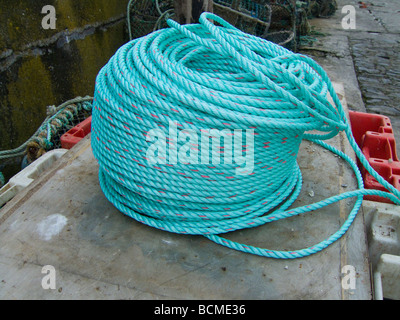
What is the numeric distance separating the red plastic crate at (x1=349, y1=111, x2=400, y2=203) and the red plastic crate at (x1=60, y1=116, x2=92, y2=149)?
5.93 feet

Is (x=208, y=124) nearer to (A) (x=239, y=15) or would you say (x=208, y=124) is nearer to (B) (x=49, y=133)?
(B) (x=49, y=133)

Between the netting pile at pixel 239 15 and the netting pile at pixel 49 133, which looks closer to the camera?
the netting pile at pixel 49 133

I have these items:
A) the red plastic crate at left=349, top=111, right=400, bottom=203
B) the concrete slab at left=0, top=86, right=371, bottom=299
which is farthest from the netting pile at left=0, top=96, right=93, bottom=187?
the red plastic crate at left=349, top=111, right=400, bottom=203

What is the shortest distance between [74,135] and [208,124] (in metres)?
1.34

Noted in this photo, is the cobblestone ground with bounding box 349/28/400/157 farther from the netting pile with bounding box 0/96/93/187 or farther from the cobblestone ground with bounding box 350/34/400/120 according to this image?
the netting pile with bounding box 0/96/93/187

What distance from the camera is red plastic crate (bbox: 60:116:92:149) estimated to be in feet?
7.48

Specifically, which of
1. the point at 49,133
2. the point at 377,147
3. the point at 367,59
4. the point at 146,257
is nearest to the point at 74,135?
the point at 49,133

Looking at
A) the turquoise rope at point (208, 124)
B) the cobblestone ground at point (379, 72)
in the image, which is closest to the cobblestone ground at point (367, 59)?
the cobblestone ground at point (379, 72)

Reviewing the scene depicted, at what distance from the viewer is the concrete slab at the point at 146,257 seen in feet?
4.32

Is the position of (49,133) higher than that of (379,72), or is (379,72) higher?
(49,133)

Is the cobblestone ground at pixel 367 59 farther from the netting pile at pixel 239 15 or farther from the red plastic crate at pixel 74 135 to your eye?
the red plastic crate at pixel 74 135

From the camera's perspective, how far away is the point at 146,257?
1438 millimetres

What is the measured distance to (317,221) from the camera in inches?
64.6

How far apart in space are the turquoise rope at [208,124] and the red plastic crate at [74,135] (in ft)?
2.43
